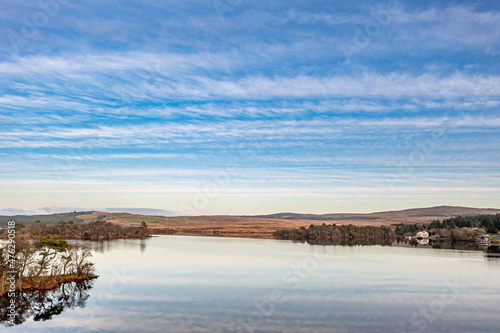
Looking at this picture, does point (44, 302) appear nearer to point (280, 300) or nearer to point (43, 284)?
point (43, 284)

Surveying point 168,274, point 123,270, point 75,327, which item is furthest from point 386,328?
point 123,270

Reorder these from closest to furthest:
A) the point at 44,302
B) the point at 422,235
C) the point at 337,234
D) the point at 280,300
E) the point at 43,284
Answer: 1. the point at 44,302
2. the point at 280,300
3. the point at 43,284
4. the point at 422,235
5. the point at 337,234

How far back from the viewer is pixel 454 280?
1887 inches

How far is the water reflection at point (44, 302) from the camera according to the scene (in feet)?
95.6

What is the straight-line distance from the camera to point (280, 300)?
118 feet

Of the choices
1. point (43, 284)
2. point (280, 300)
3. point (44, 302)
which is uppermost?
point (43, 284)

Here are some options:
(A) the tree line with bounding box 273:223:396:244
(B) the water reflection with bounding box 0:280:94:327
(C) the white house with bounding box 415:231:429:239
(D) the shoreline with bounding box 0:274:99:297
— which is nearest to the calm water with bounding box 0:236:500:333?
(B) the water reflection with bounding box 0:280:94:327

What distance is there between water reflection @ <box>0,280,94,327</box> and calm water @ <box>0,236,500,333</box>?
0.47 m

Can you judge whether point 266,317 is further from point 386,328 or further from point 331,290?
point 331,290

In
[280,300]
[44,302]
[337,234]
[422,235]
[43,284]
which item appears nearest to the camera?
[44,302]

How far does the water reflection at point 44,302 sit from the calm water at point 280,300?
1.56ft

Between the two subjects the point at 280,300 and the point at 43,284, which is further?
the point at 43,284

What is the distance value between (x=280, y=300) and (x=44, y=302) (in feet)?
66.2

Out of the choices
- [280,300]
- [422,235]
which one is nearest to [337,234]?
[422,235]
